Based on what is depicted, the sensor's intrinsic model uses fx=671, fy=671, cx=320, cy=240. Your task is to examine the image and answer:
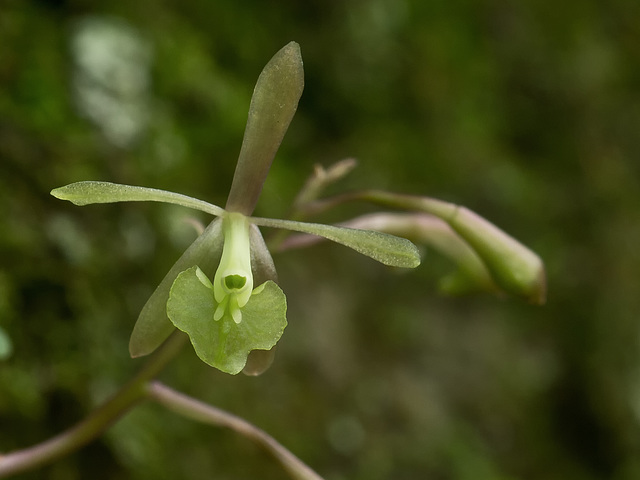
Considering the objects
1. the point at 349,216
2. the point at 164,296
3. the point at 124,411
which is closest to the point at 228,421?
the point at 124,411

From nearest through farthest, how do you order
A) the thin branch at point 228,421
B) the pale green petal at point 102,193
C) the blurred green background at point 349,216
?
the pale green petal at point 102,193, the thin branch at point 228,421, the blurred green background at point 349,216

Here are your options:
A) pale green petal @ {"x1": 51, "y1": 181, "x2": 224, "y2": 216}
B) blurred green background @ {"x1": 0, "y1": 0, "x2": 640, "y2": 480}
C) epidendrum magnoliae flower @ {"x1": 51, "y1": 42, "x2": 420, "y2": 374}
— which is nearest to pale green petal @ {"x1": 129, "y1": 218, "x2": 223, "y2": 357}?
epidendrum magnoliae flower @ {"x1": 51, "y1": 42, "x2": 420, "y2": 374}

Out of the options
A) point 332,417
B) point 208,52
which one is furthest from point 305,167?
point 332,417

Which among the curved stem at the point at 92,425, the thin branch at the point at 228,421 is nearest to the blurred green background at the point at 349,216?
the curved stem at the point at 92,425

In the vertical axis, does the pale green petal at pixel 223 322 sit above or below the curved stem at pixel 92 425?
above

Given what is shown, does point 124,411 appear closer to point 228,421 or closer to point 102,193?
point 228,421

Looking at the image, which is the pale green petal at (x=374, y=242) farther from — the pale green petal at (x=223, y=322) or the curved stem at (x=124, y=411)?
the curved stem at (x=124, y=411)
